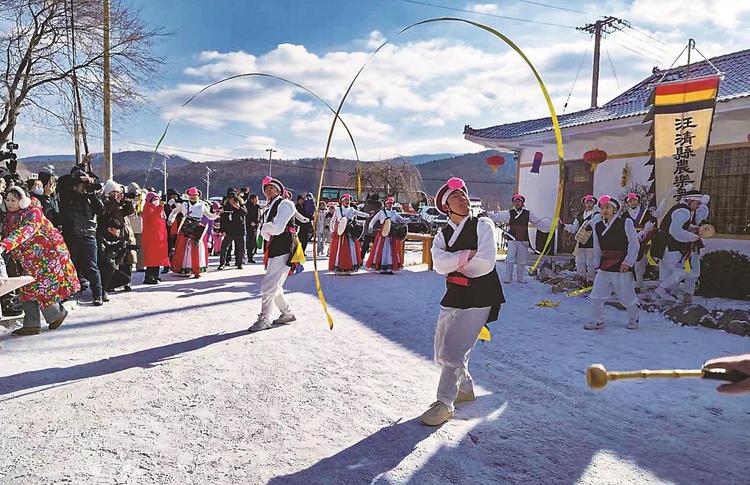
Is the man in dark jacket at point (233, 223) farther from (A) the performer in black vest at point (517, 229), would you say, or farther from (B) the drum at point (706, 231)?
(B) the drum at point (706, 231)

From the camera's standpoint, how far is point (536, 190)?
1447 cm

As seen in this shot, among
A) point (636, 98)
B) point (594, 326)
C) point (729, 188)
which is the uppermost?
point (636, 98)

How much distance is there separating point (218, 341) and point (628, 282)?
4976 mm

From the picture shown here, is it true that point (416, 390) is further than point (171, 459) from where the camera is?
Yes

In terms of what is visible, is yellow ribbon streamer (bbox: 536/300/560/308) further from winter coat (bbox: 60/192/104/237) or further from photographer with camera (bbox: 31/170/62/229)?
photographer with camera (bbox: 31/170/62/229)

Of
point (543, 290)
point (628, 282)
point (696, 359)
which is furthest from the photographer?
point (543, 290)

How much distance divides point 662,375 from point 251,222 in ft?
35.6

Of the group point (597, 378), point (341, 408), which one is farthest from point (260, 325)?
point (597, 378)

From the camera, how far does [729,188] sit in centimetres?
959

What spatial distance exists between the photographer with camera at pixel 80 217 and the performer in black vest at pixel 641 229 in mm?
8024

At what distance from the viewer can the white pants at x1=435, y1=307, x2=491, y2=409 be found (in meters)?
3.38

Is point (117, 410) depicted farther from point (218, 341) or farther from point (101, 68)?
point (101, 68)

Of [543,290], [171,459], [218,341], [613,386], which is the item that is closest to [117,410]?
[171,459]

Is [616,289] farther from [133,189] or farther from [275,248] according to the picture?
[133,189]
